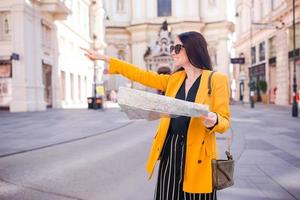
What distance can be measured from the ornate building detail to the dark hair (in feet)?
171

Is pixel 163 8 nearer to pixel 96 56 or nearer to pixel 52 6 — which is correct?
pixel 52 6

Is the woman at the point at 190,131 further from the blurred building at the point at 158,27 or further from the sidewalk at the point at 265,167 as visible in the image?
the blurred building at the point at 158,27

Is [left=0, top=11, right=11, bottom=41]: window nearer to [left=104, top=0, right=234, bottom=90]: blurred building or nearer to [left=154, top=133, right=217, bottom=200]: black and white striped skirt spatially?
[left=154, top=133, right=217, bottom=200]: black and white striped skirt

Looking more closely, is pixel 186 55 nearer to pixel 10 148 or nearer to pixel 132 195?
pixel 132 195

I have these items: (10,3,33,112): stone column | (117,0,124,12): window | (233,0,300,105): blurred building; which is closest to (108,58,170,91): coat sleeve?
(10,3,33,112): stone column

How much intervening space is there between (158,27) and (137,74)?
5938cm

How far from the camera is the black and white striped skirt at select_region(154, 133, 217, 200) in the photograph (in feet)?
9.05

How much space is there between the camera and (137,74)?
10.1 feet

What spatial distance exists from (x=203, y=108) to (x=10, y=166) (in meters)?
6.09

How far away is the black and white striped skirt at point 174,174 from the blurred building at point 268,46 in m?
26.5

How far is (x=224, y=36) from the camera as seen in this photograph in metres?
58.3

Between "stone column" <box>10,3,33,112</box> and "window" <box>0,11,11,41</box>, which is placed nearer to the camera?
"stone column" <box>10,3,33,112</box>

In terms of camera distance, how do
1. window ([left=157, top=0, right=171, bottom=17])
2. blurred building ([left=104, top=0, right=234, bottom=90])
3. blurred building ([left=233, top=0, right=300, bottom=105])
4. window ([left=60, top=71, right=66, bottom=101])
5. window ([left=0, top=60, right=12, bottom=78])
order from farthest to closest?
window ([left=157, top=0, right=171, bottom=17])
blurred building ([left=104, top=0, right=234, bottom=90])
window ([left=60, top=71, right=66, bottom=101])
blurred building ([left=233, top=0, right=300, bottom=105])
window ([left=0, top=60, right=12, bottom=78])

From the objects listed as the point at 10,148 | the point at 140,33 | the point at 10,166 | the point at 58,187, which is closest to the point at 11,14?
the point at 10,148
